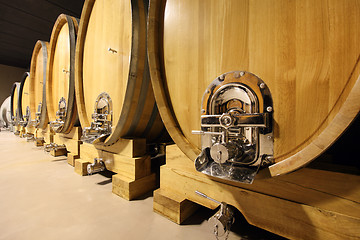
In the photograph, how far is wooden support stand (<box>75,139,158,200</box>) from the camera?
3.50 feet

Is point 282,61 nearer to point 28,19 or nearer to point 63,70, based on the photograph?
point 63,70

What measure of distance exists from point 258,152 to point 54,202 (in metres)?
1.26

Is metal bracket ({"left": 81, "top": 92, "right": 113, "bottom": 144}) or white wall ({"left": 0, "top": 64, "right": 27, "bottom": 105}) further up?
white wall ({"left": 0, "top": 64, "right": 27, "bottom": 105})

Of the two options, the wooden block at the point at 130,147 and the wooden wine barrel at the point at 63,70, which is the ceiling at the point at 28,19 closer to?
the wooden wine barrel at the point at 63,70

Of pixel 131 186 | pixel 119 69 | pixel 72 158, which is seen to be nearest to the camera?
pixel 131 186

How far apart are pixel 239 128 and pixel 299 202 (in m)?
0.34

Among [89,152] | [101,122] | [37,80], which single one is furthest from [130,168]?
[37,80]

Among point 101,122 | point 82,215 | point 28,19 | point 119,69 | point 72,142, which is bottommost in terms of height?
point 82,215

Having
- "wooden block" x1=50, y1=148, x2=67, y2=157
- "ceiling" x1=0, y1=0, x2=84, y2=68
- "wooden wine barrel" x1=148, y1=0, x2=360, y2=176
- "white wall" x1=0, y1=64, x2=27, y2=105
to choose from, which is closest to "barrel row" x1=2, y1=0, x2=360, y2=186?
"wooden wine barrel" x1=148, y1=0, x2=360, y2=176

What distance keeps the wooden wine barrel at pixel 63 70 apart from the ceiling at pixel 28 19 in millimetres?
1983

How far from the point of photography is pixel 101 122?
4.20 ft

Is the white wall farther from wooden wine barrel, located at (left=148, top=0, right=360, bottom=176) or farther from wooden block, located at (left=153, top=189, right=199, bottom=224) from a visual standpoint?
wooden wine barrel, located at (left=148, top=0, right=360, bottom=176)

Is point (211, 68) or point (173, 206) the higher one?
point (211, 68)

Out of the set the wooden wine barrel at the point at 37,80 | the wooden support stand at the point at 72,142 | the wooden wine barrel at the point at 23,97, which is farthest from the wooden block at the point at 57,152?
the wooden wine barrel at the point at 23,97
